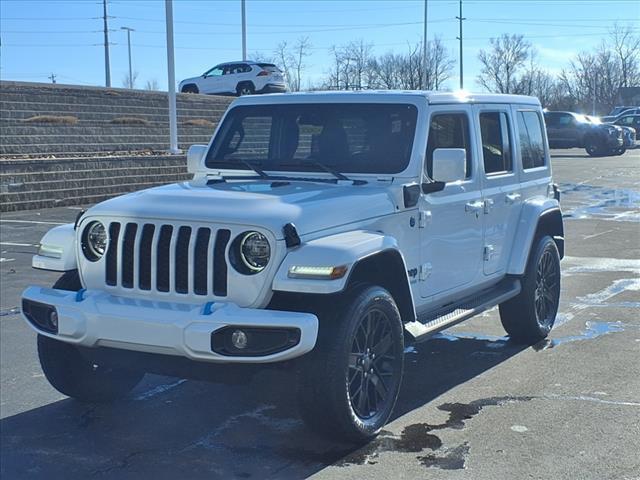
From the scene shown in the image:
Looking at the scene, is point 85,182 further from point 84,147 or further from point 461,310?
point 461,310

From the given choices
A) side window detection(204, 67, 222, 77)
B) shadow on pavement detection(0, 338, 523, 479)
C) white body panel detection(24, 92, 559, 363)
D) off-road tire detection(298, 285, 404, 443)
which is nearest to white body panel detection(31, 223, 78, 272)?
white body panel detection(24, 92, 559, 363)

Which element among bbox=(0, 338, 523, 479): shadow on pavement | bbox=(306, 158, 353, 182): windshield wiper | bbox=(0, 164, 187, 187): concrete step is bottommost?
bbox=(0, 338, 523, 479): shadow on pavement

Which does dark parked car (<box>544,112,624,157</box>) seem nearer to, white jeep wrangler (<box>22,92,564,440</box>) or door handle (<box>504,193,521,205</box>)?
door handle (<box>504,193,521,205</box>)

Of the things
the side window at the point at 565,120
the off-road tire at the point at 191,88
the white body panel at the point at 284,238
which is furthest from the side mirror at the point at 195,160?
the side window at the point at 565,120

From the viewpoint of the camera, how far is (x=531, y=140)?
7.58 meters

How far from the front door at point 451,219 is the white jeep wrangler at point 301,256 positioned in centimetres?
2

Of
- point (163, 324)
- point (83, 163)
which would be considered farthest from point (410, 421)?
point (83, 163)

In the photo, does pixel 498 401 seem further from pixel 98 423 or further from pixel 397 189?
pixel 98 423

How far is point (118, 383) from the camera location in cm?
564

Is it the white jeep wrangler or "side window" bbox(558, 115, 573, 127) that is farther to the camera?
"side window" bbox(558, 115, 573, 127)

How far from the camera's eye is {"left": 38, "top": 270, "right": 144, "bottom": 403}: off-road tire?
521cm

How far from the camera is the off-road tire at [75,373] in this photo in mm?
5211

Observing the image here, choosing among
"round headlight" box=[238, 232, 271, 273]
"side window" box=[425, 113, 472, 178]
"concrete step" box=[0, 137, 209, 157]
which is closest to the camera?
"round headlight" box=[238, 232, 271, 273]

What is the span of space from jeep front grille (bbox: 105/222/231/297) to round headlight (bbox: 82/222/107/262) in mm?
128
